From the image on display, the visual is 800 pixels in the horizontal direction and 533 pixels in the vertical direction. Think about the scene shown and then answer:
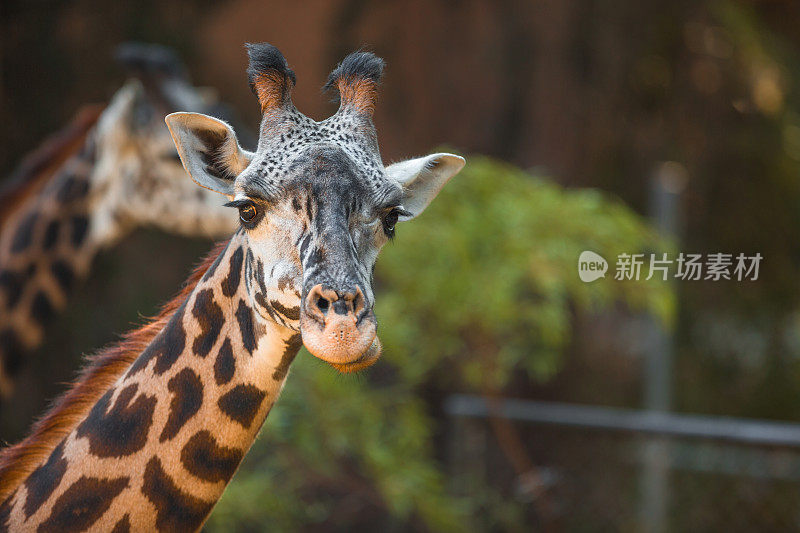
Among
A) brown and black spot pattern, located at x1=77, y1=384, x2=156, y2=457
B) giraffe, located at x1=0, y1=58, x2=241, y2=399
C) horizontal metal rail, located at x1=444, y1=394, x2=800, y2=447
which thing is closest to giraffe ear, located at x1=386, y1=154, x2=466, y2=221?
brown and black spot pattern, located at x1=77, y1=384, x2=156, y2=457

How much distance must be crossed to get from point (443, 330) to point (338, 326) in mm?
2769

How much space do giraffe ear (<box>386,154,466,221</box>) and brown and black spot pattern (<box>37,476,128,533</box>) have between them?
0.83 m

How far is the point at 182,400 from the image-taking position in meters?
1.69

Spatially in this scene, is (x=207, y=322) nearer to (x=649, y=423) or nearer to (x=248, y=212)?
(x=248, y=212)

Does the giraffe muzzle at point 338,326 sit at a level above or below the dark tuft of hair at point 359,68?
below

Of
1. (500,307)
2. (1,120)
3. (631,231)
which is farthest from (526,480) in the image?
(1,120)

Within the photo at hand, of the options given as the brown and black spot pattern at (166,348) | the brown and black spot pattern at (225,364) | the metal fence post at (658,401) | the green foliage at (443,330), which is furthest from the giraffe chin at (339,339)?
the metal fence post at (658,401)

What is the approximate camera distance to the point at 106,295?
5863 mm

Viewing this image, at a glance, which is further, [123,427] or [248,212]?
[123,427]

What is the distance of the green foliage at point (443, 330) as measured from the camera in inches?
143

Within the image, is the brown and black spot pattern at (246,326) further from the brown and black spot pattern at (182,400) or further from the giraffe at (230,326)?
the brown and black spot pattern at (182,400)

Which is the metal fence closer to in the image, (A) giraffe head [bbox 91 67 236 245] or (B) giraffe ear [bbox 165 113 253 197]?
(A) giraffe head [bbox 91 67 236 245]

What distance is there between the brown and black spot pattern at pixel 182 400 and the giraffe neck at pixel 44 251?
2.00m

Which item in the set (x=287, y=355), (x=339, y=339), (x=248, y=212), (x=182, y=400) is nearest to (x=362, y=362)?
(x=339, y=339)
